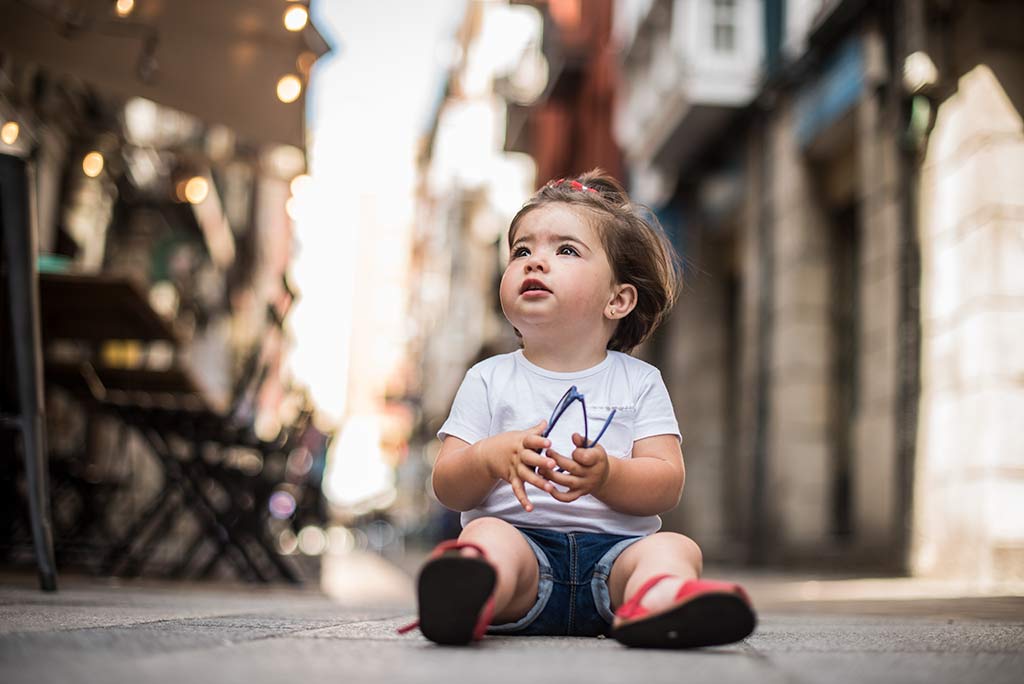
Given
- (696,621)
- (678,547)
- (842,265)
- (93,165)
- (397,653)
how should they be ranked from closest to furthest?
(397,653)
(696,621)
(678,547)
(93,165)
(842,265)

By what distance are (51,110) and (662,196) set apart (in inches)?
342

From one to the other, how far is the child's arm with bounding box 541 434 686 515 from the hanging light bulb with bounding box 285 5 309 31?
3.35m

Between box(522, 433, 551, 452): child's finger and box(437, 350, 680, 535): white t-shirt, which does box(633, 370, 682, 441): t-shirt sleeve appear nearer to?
box(437, 350, 680, 535): white t-shirt

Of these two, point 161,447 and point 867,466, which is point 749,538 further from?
point 161,447

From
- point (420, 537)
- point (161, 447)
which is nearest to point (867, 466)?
point (161, 447)

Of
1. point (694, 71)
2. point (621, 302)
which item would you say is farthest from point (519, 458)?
point (694, 71)

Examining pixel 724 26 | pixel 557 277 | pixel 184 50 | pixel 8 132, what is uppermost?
pixel 724 26

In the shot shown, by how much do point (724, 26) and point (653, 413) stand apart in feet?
39.7

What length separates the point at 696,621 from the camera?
6.20 feet

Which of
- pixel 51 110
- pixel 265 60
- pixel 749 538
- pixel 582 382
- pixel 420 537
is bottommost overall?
pixel 420 537

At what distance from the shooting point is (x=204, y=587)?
517 centimetres

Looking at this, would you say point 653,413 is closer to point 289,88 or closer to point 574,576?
point 574,576

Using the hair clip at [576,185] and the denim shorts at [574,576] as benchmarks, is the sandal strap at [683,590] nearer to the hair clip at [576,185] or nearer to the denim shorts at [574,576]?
the denim shorts at [574,576]

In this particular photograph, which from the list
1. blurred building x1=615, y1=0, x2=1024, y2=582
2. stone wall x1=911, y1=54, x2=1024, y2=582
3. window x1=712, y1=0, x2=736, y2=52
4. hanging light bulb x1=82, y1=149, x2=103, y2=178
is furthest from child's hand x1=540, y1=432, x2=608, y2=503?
window x1=712, y1=0, x2=736, y2=52
